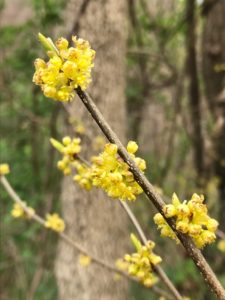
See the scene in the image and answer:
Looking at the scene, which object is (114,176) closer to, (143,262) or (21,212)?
(143,262)

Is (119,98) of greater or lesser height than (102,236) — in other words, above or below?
above

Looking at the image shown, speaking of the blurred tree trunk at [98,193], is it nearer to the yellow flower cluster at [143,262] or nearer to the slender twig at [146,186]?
the yellow flower cluster at [143,262]

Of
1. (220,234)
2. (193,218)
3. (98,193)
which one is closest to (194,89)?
(98,193)

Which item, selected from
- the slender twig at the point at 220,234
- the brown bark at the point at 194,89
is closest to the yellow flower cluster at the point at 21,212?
the slender twig at the point at 220,234

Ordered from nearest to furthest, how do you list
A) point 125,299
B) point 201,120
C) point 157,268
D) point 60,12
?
point 157,268, point 125,299, point 60,12, point 201,120

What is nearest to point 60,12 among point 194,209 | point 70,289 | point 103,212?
point 103,212

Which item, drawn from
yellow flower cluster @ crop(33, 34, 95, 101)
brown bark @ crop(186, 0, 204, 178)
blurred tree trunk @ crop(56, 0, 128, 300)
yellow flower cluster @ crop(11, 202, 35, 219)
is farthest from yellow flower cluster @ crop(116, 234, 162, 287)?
brown bark @ crop(186, 0, 204, 178)

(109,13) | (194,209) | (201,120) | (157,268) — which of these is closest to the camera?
(194,209)

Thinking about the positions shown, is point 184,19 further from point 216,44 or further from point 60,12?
point 60,12
